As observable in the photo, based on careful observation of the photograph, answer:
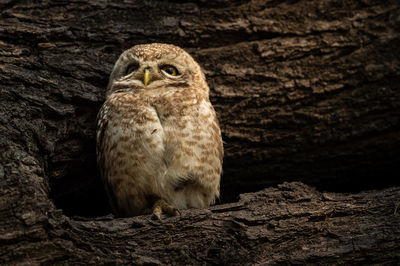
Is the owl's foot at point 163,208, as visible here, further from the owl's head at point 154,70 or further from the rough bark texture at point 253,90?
the owl's head at point 154,70

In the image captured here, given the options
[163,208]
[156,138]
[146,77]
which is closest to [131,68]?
[146,77]

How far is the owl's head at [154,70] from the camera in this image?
9.30 feet

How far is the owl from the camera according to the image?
8.14 feet

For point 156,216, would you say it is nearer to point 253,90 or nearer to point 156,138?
point 156,138

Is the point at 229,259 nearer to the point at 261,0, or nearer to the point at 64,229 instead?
the point at 64,229

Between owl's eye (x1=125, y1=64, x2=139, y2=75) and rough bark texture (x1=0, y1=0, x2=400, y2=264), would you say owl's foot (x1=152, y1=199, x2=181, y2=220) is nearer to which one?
rough bark texture (x1=0, y1=0, x2=400, y2=264)

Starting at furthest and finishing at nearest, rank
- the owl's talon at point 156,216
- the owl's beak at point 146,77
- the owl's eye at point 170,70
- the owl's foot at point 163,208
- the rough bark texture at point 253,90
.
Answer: the owl's eye at point 170,70 → the owl's beak at point 146,77 → the rough bark texture at point 253,90 → the owl's foot at point 163,208 → the owl's talon at point 156,216

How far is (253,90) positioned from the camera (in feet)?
9.95

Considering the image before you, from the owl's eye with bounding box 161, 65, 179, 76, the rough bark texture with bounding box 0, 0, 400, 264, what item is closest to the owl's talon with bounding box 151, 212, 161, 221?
the rough bark texture with bounding box 0, 0, 400, 264

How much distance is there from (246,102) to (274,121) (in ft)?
0.80

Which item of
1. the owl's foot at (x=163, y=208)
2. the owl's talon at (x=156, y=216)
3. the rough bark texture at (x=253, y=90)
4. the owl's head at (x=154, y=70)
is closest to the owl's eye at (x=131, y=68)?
the owl's head at (x=154, y=70)

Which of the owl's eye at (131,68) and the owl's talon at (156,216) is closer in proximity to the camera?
the owl's talon at (156,216)

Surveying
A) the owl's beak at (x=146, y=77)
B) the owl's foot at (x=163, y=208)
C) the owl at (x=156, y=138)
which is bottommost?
the owl's foot at (x=163, y=208)

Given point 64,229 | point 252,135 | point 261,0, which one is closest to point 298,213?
point 252,135
